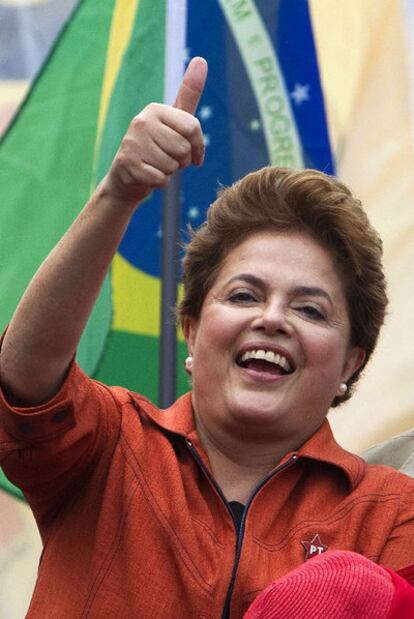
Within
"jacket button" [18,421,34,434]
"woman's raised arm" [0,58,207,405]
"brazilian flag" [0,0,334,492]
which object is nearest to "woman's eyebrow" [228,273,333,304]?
"woman's raised arm" [0,58,207,405]

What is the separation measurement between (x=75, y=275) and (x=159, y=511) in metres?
0.40

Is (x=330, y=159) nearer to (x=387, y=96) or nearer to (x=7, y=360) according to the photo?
(x=387, y=96)

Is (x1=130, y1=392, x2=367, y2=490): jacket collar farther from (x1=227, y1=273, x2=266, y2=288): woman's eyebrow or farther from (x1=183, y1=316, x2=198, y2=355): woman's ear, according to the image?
(x1=227, y1=273, x2=266, y2=288): woman's eyebrow

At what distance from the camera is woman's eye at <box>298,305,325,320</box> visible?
206 cm

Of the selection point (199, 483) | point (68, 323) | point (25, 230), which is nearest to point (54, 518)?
point (199, 483)

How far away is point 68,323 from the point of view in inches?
70.2

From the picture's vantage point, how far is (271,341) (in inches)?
78.9

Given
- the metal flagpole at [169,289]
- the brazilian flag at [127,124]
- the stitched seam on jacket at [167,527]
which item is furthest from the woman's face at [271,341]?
the brazilian flag at [127,124]

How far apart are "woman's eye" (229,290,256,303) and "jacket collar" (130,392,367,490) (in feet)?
0.64

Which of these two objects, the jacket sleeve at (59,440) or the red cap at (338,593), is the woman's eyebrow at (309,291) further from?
the red cap at (338,593)

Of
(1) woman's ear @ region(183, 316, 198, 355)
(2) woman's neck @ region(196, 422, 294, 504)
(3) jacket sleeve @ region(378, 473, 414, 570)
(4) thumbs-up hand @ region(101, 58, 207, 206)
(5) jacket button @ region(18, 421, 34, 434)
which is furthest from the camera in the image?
(1) woman's ear @ region(183, 316, 198, 355)

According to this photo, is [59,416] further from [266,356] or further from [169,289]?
[169,289]

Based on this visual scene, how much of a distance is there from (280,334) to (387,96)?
112cm

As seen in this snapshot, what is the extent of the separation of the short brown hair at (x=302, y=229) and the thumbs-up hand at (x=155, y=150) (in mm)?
403
